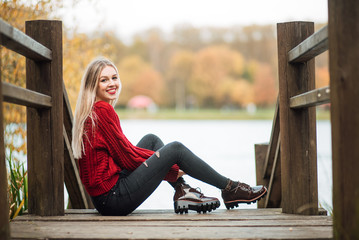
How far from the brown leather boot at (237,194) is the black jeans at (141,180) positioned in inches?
10.7

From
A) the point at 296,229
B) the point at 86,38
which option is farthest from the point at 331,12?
the point at 86,38

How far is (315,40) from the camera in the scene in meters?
2.10

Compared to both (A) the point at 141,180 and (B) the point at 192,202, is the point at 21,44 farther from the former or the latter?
(B) the point at 192,202

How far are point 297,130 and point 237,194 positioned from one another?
0.59 meters

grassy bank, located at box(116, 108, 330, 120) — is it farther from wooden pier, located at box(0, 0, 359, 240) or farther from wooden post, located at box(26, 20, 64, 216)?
wooden post, located at box(26, 20, 64, 216)

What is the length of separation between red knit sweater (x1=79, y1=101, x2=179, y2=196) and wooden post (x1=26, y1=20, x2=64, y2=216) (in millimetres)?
157

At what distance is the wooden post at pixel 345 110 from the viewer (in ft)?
5.37

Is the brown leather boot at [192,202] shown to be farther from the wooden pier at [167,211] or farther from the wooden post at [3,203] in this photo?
the wooden post at [3,203]

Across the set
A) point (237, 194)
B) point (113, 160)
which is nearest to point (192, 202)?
point (237, 194)

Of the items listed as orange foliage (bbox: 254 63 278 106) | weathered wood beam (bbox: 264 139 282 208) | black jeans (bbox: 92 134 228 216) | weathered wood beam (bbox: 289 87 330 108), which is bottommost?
weathered wood beam (bbox: 264 139 282 208)

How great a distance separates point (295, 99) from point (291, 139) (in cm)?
24

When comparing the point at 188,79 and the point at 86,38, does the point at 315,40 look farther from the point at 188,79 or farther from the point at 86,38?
the point at 188,79

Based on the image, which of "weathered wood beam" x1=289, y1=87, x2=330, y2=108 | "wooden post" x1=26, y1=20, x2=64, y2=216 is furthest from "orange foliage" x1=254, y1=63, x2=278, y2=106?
"wooden post" x1=26, y1=20, x2=64, y2=216

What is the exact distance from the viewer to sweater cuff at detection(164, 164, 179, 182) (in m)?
2.83
